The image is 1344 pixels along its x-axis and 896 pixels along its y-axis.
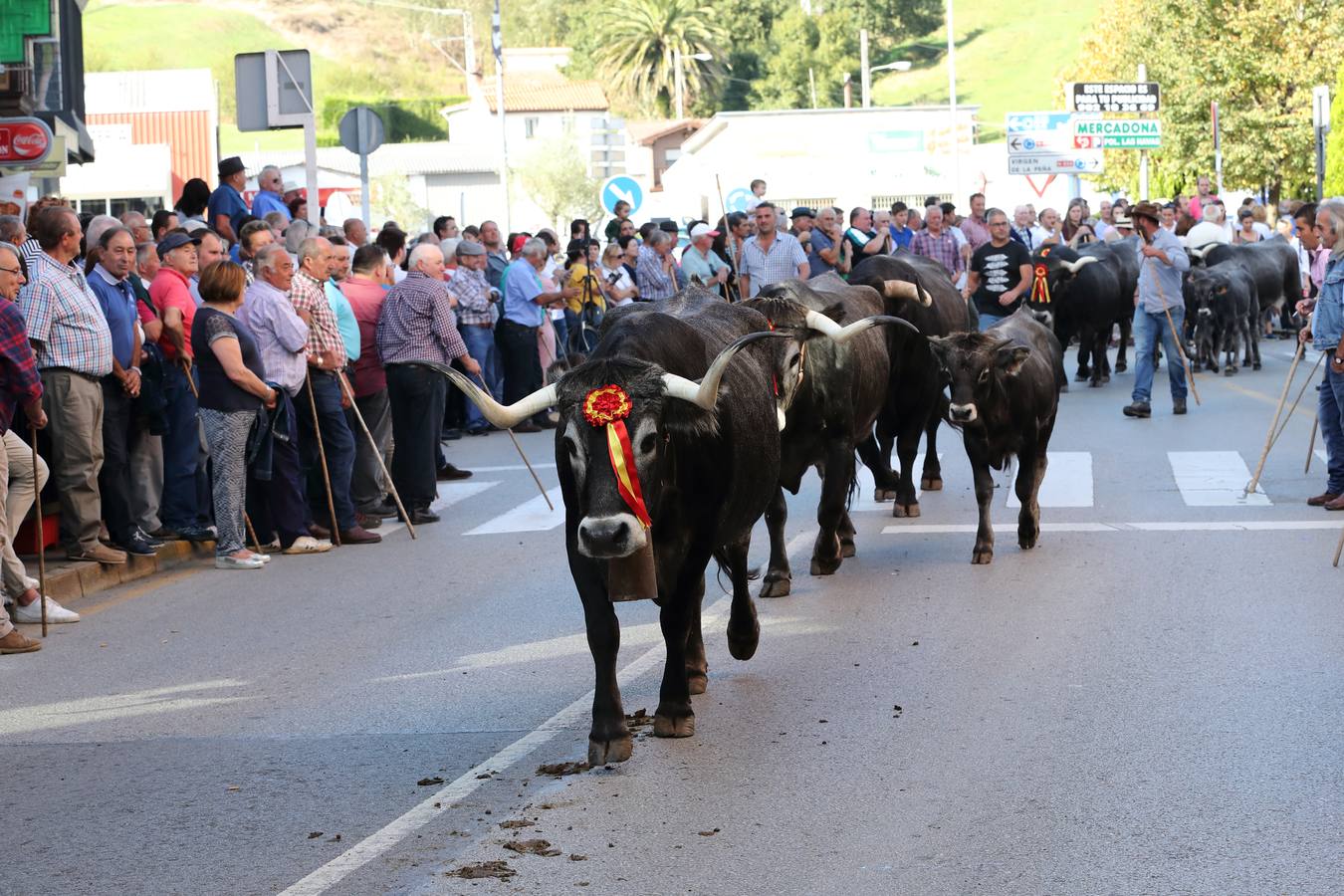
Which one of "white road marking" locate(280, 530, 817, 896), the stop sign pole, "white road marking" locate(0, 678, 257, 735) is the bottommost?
"white road marking" locate(0, 678, 257, 735)

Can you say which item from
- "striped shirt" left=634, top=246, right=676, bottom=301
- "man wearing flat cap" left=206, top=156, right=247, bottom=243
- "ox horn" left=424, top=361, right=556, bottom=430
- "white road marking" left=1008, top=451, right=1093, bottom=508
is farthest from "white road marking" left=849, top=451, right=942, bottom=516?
"striped shirt" left=634, top=246, right=676, bottom=301

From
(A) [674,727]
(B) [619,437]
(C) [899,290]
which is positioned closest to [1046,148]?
(C) [899,290]

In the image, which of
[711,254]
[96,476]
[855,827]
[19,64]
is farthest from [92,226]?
[711,254]

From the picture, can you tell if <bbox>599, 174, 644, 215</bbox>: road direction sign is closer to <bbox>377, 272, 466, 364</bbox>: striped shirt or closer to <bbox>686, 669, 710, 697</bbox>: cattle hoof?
<bbox>377, 272, 466, 364</bbox>: striped shirt

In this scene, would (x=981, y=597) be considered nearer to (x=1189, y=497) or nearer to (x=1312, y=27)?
(x=1189, y=497)

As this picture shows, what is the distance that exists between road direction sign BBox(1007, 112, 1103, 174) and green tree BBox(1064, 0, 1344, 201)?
10.4 feet

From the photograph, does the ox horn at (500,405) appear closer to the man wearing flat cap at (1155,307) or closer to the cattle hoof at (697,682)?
the cattle hoof at (697,682)

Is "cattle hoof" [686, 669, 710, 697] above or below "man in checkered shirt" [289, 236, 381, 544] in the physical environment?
below

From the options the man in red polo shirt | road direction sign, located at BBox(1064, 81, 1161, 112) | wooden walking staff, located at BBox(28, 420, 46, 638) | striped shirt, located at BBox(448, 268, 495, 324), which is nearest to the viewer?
wooden walking staff, located at BBox(28, 420, 46, 638)

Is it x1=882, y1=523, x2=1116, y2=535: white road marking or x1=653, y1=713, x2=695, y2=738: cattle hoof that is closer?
x1=653, y1=713, x2=695, y2=738: cattle hoof

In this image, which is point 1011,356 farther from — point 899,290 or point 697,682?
point 697,682

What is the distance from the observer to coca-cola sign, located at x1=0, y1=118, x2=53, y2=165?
1380 cm

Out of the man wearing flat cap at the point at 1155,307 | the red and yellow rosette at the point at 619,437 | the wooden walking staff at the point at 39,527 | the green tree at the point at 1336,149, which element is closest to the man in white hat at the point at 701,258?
the man wearing flat cap at the point at 1155,307

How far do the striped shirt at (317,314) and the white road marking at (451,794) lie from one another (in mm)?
5042
